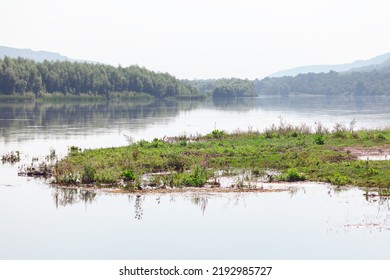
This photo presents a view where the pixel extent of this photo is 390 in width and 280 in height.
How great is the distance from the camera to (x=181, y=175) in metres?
24.3

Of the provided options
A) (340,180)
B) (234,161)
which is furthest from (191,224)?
(234,161)

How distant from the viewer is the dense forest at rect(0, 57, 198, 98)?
124594 mm

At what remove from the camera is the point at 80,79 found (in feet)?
463

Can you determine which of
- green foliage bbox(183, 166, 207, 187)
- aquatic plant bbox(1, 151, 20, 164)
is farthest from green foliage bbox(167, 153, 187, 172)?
aquatic plant bbox(1, 151, 20, 164)

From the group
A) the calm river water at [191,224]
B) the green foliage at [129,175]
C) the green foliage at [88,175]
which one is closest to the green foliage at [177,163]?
the green foliage at [129,175]

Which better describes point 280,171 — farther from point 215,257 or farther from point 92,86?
point 92,86

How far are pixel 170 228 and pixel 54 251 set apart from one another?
358 centimetres

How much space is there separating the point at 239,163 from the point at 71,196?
8881 mm

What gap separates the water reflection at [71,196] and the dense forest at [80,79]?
104 metres

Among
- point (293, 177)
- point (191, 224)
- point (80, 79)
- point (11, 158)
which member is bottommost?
point (191, 224)

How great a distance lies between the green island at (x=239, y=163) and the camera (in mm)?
23828

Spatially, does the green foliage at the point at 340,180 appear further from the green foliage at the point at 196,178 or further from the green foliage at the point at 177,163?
the green foliage at the point at 177,163

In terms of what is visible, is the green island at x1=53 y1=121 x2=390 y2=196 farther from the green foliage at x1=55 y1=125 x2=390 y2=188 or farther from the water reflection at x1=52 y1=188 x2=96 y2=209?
the water reflection at x1=52 y1=188 x2=96 y2=209

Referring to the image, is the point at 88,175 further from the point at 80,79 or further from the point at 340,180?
the point at 80,79
